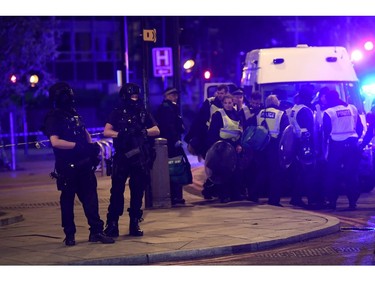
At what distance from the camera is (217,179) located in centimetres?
1444

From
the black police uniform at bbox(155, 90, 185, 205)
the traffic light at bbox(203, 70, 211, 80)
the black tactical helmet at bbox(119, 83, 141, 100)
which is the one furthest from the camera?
the traffic light at bbox(203, 70, 211, 80)

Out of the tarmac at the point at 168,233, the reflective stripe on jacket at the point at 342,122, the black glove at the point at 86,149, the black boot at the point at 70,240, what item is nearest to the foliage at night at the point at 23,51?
the tarmac at the point at 168,233

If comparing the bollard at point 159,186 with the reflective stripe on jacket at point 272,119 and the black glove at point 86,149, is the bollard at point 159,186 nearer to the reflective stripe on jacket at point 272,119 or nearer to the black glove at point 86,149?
the reflective stripe on jacket at point 272,119

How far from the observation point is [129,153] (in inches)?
415

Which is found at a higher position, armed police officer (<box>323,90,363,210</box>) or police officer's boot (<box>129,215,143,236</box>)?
armed police officer (<box>323,90,363,210</box>)

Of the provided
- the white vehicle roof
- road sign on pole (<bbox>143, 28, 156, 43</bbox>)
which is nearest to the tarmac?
road sign on pole (<bbox>143, 28, 156, 43</bbox>)

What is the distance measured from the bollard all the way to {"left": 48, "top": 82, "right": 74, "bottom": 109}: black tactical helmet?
11.8ft

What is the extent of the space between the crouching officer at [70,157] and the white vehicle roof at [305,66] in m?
6.79

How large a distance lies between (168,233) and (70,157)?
1.64m

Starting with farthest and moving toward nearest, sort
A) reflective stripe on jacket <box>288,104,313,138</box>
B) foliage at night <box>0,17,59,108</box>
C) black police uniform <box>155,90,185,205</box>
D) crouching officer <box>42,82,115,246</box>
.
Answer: foliage at night <box>0,17,59,108</box> → black police uniform <box>155,90,185,205</box> → reflective stripe on jacket <box>288,104,313,138</box> → crouching officer <box>42,82,115,246</box>

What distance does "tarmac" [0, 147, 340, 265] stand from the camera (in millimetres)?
9547

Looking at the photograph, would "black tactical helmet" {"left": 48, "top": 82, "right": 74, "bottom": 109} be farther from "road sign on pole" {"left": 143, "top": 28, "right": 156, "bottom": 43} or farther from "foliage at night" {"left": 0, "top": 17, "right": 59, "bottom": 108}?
"foliage at night" {"left": 0, "top": 17, "right": 59, "bottom": 108}

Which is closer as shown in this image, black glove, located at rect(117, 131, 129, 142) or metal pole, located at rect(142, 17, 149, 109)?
black glove, located at rect(117, 131, 129, 142)

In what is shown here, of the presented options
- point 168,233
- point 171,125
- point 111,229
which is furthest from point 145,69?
point 111,229
